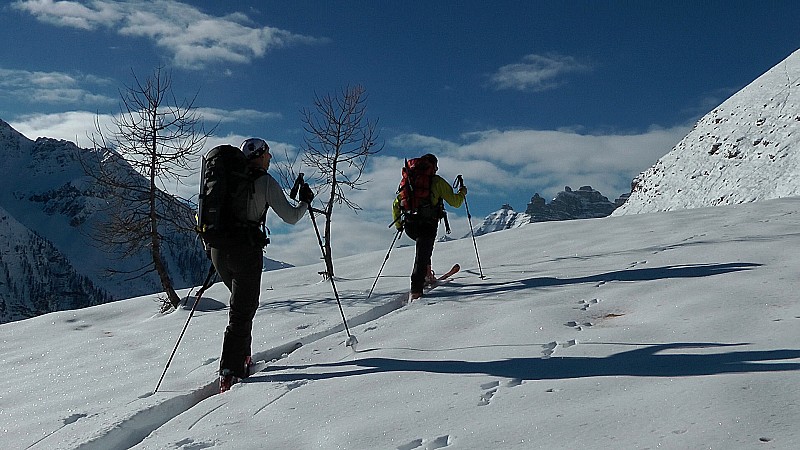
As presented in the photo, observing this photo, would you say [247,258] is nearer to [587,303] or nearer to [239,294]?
[239,294]

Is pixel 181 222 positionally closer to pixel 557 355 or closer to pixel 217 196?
pixel 217 196

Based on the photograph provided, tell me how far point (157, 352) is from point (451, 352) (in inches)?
168

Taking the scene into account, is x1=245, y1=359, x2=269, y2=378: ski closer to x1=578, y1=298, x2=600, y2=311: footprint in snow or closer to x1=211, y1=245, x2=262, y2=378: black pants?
x1=211, y1=245, x2=262, y2=378: black pants

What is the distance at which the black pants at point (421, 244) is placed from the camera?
9258 mm

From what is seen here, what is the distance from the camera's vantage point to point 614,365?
→ 486 cm

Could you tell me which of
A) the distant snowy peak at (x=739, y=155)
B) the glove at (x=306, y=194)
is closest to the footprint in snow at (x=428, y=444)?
the glove at (x=306, y=194)

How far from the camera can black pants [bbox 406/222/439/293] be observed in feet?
30.4

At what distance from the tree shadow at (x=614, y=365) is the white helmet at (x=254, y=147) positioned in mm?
2219

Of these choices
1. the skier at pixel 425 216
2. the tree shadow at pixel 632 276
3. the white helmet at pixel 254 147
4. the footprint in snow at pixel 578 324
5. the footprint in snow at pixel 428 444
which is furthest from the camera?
the skier at pixel 425 216

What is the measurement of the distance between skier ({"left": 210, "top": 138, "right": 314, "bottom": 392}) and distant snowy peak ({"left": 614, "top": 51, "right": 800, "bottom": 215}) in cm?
4502

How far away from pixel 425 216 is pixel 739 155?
56075 mm

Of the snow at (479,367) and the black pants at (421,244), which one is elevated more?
the black pants at (421,244)

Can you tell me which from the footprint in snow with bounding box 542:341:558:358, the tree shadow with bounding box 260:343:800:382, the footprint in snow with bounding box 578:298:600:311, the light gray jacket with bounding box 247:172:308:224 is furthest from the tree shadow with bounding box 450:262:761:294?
the light gray jacket with bounding box 247:172:308:224

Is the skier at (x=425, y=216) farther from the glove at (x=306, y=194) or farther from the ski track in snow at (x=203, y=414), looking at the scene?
the glove at (x=306, y=194)
